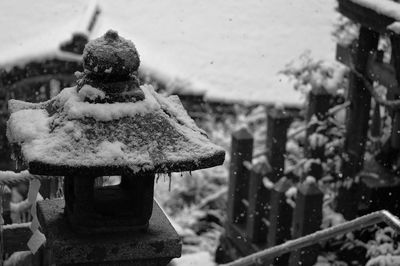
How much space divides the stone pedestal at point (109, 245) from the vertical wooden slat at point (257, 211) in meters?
3.31

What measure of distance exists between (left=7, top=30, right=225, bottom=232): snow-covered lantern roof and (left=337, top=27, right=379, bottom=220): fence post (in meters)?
3.52

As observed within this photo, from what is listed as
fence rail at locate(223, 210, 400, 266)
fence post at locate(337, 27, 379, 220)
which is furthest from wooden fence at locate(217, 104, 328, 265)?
fence rail at locate(223, 210, 400, 266)

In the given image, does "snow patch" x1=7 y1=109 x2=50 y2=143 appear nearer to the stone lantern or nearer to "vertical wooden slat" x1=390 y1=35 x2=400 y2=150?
the stone lantern

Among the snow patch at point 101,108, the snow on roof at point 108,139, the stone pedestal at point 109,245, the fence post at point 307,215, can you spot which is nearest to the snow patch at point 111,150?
the snow on roof at point 108,139

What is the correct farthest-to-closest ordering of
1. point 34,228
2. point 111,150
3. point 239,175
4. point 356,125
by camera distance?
1. point 239,175
2. point 356,125
3. point 34,228
4. point 111,150

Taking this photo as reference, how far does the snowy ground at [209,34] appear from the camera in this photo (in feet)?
34.7

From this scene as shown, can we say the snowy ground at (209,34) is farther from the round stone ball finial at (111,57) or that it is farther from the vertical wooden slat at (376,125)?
the round stone ball finial at (111,57)

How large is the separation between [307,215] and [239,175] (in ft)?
4.56

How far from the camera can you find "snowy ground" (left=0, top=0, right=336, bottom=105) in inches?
416

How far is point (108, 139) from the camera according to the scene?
2.28 meters

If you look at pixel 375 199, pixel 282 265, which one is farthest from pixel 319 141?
pixel 282 265

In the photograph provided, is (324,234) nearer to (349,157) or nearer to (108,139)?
(108,139)

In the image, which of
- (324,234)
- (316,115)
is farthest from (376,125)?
(324,234)

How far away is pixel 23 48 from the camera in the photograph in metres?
9.84
